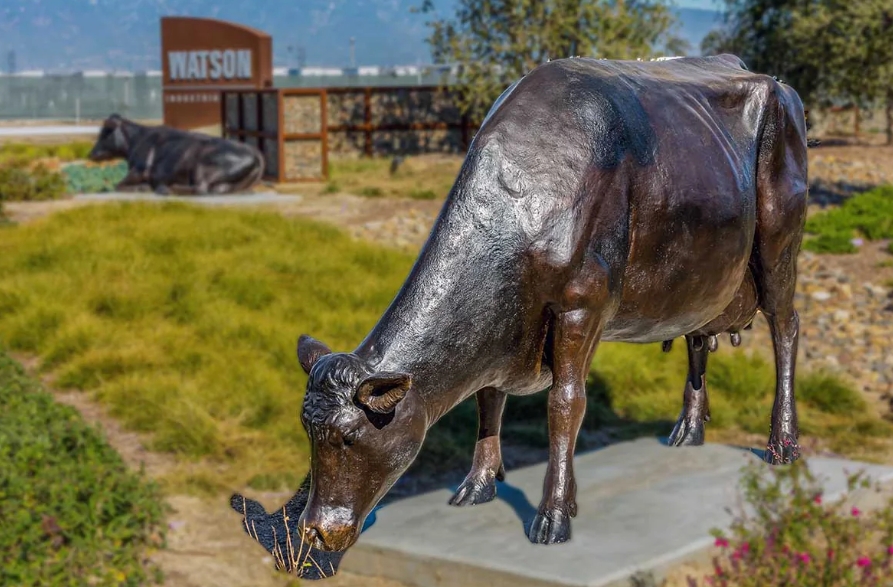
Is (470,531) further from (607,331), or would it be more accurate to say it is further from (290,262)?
(290,262)

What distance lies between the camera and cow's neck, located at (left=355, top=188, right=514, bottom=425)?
7.95 feet

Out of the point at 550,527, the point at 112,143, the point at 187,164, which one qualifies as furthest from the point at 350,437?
the point at 112,143

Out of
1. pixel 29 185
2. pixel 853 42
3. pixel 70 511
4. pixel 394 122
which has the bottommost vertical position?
pixel 70 511

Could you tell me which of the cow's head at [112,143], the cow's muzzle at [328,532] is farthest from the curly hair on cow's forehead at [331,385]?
the cow's head at [112,143]

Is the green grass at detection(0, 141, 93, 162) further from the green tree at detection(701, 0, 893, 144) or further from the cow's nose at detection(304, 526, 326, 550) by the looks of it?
the cow's nose at detection(304, 526, 326, 550)

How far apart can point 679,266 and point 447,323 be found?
2.05 ft

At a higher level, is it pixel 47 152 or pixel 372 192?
pixel 372 192

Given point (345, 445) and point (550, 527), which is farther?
point (550, 527)

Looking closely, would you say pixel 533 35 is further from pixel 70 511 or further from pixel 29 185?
pixel 70 511

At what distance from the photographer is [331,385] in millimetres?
2312

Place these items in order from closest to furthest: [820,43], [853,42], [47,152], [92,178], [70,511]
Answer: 1. [70,511]
2. [853,42]
3. [820,43]
4. [92,178]
5. [47,152]

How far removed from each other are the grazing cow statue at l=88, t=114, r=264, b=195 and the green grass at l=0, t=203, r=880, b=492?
318 inches

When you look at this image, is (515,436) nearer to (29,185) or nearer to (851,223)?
(851,223)

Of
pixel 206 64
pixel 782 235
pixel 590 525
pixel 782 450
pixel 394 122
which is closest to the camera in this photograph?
pixel 782 235
